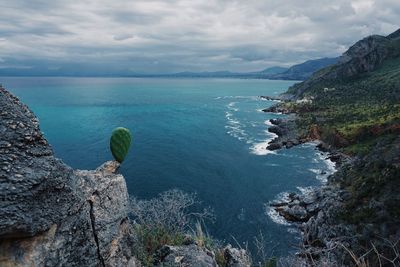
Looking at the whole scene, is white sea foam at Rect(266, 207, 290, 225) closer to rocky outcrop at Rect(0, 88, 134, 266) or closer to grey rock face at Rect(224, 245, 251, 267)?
grey rock face at Rect(224, 245, 251, 267)

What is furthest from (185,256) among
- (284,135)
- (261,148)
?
A: (284,135)

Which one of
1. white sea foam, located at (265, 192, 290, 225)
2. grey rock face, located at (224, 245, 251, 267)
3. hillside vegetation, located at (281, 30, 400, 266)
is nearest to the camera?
grey rock face, located at (224, 245, 251, 267)

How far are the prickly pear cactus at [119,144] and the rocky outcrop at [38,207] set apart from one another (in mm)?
3324

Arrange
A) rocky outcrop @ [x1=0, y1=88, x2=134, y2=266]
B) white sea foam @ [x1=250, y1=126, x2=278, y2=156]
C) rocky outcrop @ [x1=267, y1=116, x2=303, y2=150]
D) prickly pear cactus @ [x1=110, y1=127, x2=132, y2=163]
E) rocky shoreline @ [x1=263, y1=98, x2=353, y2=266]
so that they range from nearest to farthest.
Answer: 1. rocky outcrop @ [x1=0, y1=88, x2=134, y2=266]
2. prickly pear cactus @ [x1=110, y1=127, x2=132, y2=163]
3. rocky shoreline @ [x1=263, y1=98, x2=353, y2=266]
4. white sea foam @ [x1=250, y1=126, x2=278, y2=156]
5. rocky outcrop @ [x1=267, y1=116, x2=303, y2=150]

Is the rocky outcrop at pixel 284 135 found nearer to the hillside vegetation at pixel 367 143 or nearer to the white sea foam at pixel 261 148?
the white sea foam at pixel 261 148

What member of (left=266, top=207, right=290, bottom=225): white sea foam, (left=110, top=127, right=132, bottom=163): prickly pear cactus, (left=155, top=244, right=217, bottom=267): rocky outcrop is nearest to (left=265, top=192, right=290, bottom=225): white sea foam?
(left=266, top=207, right=290, bottom=225): white sea foam

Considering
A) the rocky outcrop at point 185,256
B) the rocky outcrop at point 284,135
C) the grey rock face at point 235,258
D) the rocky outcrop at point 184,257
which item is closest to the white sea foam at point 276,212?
the rocky outcrop at point 284,135

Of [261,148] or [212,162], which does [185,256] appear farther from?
[261,148]

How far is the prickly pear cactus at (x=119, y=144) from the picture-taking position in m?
13.8

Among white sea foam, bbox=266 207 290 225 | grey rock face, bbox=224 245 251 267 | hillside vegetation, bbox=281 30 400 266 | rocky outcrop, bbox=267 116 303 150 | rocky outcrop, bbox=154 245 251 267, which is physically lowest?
white sea foam, bbox=266 207 290 225

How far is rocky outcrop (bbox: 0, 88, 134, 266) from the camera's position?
25.3 feet

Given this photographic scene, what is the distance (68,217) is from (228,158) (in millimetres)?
81095

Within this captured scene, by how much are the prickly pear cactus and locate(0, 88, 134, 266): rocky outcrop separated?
3.32m

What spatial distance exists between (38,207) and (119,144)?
592 centimetres
